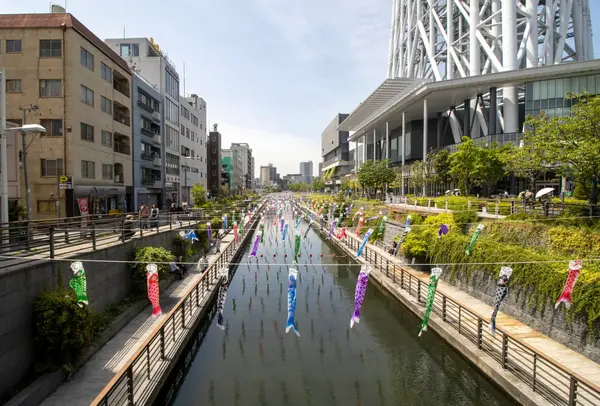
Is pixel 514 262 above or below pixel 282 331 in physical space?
above

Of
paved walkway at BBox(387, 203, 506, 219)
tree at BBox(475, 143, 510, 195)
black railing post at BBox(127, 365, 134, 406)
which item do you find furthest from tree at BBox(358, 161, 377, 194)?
black railing post at BBox(127, 365, 134, 406)

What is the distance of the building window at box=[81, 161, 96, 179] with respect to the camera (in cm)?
2917

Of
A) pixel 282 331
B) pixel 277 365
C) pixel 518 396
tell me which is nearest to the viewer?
pixel 518 396

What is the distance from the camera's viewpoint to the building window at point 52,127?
2697cm

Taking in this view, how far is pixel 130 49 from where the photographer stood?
1944 inches

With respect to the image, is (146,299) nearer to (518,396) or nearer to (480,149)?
(518,396)

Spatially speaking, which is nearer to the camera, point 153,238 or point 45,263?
point 45,263

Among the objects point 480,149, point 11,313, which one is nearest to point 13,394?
point 11,313

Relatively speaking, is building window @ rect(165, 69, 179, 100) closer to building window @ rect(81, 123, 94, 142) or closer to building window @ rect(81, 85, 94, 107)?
building window @ rect(81, 85, 94, 107)

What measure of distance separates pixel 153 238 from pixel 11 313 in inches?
418

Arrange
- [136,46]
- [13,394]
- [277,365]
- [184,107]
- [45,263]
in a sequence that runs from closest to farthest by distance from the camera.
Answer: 1. [13,394]
2. [45,263]
3. [277,365]
4. [136,46]
5. [184,107]

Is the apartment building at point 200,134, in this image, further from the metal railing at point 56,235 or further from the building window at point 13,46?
the metal railing at point 56,235

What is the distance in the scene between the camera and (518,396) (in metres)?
9.62

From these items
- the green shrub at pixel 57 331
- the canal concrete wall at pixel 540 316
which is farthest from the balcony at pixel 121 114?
the canal concrete wall at pixel 540 316
